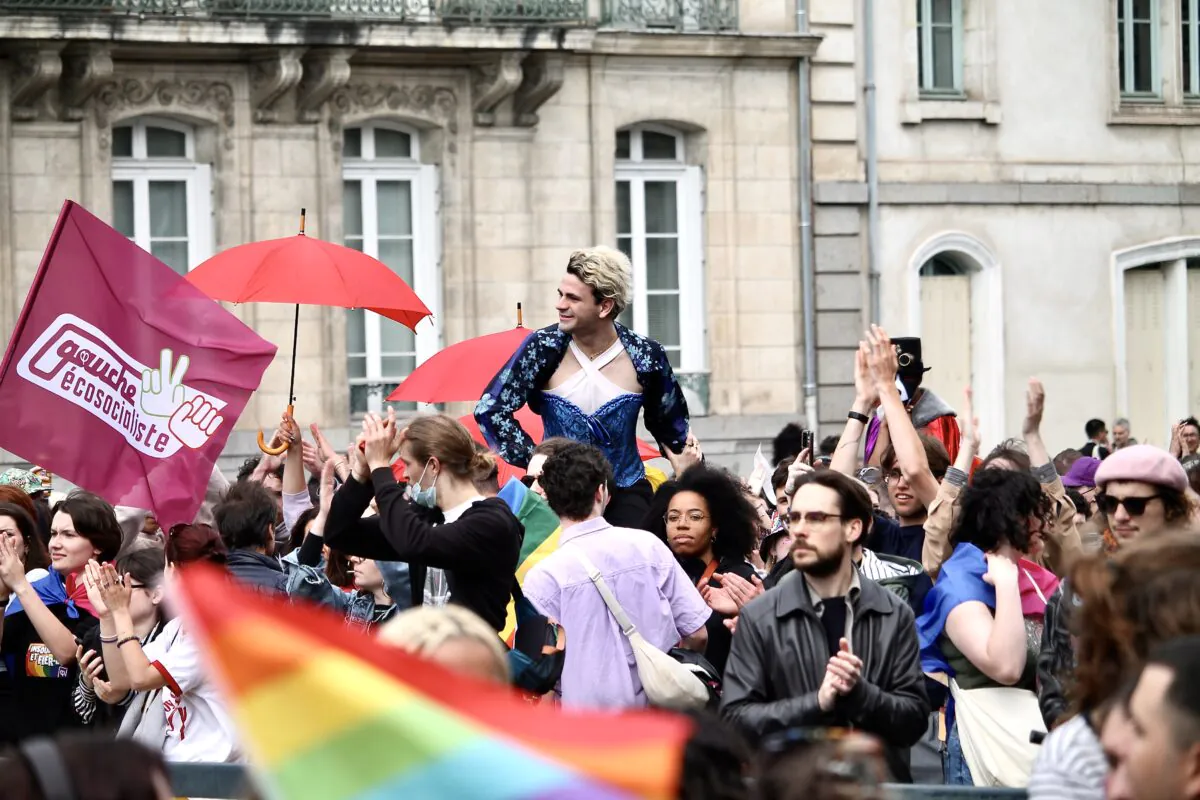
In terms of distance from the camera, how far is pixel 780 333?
23453 millimetres

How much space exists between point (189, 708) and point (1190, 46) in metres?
21.0

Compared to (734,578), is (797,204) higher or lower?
higher

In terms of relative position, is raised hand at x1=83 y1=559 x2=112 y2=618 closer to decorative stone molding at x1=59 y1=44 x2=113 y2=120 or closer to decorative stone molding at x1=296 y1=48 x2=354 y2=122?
decorative stone molding at x1=59 y1=44 x2=113 y2=120

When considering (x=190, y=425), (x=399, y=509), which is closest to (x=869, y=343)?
(x=399, y=509)

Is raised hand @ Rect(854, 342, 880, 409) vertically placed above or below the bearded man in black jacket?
above

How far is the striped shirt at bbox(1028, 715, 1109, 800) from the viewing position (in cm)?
442

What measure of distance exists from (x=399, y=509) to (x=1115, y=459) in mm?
2291

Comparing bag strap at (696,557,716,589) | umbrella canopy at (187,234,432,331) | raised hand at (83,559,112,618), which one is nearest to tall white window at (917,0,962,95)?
umbrella canopy at (187,234,432,331)

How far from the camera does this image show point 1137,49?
83.4ft

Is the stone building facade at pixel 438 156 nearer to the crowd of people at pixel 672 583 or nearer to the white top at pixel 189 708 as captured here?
the crowd of people at pixel 672 583

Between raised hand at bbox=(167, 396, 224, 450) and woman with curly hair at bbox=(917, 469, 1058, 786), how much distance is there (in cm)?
360

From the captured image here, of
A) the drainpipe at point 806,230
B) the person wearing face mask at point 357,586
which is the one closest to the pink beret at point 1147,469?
the person wearing face mask at point 357,586

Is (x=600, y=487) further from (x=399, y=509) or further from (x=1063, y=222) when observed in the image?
(x=1063, y=222)

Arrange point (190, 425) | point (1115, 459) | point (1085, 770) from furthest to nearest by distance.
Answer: point (190, 425), point (1115, 459), point (1085, 770)
